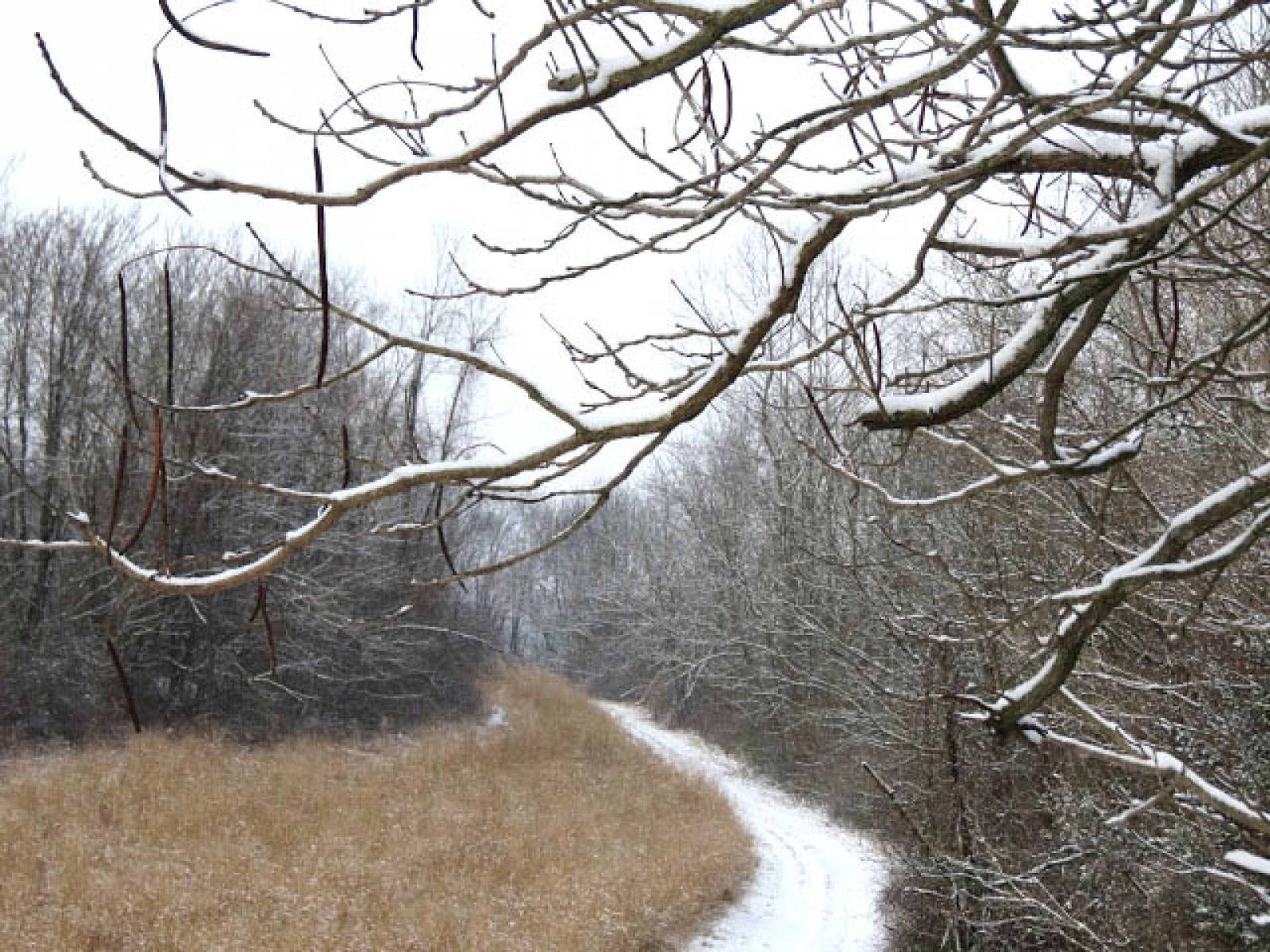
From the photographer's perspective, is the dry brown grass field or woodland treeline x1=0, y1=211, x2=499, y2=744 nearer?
the dry brown grass field

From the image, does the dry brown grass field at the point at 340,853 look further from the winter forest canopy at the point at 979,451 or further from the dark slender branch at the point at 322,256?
the dark slender branch at the point at 322,256

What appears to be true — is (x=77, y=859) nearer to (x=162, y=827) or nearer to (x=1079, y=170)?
(x=162, y=827)

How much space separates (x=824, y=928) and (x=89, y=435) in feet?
46.6

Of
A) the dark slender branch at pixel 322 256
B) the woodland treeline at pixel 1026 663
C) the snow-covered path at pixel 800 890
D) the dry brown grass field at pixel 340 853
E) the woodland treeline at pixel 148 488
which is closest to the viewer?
the dark slender branch at pixel 322 256

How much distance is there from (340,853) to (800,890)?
5554mm

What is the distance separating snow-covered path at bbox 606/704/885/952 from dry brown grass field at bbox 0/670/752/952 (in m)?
0.40

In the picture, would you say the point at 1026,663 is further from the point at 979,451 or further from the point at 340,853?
the point at 340,853

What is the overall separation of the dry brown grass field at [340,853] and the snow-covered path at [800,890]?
40 cm

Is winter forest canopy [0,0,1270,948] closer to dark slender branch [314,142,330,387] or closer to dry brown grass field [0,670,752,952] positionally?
dark slender branch [314,142,330,387]

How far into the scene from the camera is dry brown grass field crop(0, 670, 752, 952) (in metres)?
8.74

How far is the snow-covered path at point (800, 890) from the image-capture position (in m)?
9.81

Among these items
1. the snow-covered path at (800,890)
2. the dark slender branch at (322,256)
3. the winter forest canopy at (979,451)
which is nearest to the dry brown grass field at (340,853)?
the snow-covered path at (800,890)

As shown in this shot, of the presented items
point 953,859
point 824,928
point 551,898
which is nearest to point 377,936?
point 551,898

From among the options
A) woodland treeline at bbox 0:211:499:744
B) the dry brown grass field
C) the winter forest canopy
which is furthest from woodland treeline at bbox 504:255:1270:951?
woodland treeline at bbox 0:211:499:744
